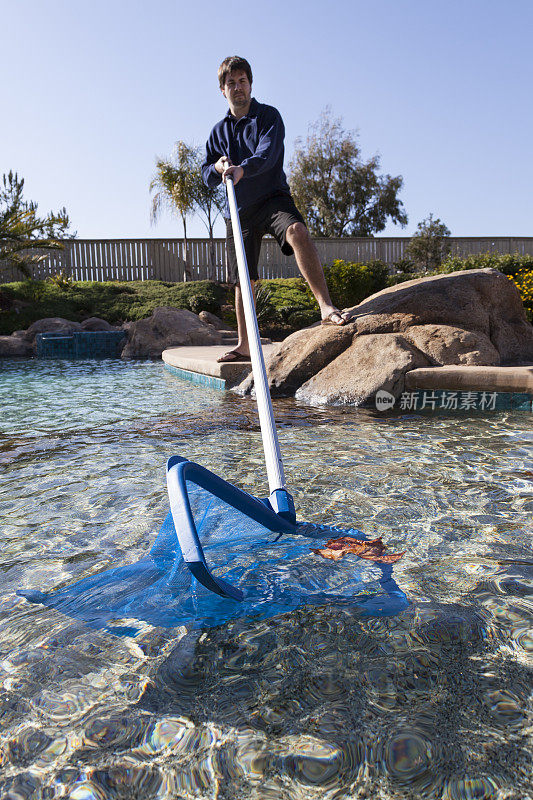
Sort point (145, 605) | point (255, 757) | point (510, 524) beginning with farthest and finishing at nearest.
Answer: point (510, 524) → point (145, 605) → point (255, 757)

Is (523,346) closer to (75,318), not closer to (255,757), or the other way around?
(255,757)

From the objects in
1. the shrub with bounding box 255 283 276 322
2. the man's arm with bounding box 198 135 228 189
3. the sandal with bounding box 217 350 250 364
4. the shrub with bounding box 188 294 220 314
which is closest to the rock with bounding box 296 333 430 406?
the sandal with bounding box 217 350 250 364

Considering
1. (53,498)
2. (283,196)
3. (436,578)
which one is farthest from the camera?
(283,196)

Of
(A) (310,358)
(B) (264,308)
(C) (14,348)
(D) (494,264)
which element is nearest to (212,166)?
(A) (310,358)

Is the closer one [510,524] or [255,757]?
[255,757]

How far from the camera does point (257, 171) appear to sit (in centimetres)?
420

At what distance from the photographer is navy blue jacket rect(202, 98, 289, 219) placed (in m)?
A: 4.28

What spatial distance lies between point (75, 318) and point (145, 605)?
47.8 feet

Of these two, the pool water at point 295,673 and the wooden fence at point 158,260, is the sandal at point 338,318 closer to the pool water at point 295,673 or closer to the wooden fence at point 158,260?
the pool water at point 295,673

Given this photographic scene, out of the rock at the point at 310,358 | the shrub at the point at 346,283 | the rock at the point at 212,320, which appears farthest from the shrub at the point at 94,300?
the rock at the point at 310,358

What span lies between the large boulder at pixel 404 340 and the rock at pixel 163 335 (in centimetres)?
612

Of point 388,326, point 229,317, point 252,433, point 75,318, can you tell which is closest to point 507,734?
point 252,433

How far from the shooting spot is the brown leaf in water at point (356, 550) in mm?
1606

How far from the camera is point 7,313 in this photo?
1488 cm
